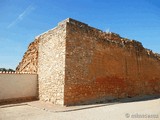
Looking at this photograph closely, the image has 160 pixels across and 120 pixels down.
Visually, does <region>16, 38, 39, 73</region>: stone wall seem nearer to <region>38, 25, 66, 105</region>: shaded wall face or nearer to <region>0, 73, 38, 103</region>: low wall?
<region>38, 25, 66, 105</region>: shaded wall face

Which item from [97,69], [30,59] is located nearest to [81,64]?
Answer: [97,69]

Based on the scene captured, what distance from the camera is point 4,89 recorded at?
1084 centimetres

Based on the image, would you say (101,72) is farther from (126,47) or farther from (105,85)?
(126,47)

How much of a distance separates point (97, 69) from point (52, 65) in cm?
280

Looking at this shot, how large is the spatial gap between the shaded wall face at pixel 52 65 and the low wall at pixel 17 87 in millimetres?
568

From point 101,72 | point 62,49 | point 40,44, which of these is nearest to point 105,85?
point 101,72

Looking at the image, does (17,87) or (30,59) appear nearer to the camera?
(17,87)

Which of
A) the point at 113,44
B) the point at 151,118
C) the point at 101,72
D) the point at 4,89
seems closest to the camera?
the point at 151,118

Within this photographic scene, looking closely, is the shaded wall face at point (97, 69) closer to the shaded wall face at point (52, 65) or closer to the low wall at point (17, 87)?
the shaded wall face at point (52, 65)

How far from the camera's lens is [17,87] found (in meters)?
11.3

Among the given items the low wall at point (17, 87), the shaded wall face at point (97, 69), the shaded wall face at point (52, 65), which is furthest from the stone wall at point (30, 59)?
the shaded wall face at point (97, 69)

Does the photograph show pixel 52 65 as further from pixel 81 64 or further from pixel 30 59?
pixel 30 59

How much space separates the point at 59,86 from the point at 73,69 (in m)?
1.20

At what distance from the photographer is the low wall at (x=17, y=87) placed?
10.8 m
